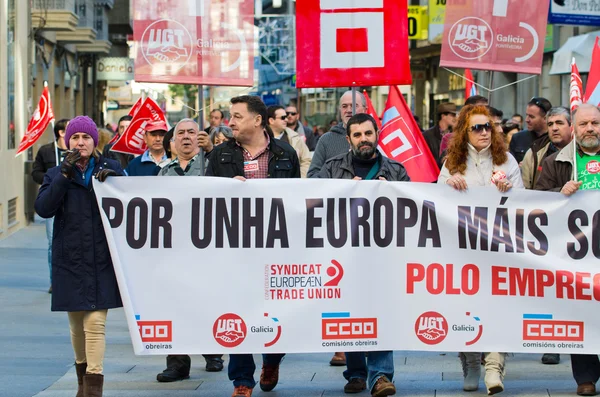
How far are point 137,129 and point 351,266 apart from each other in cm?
526

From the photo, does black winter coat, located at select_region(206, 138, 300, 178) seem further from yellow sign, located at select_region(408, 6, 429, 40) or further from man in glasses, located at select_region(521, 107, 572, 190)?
yellow sign, located at select_region(408, 6, 429, 40)

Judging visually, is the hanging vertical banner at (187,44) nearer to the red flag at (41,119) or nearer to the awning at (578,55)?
the red flag at (41,119)

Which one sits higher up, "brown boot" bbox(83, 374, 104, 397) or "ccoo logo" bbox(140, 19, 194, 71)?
"ccoo logo" bbox(140, 19, 194, 71)

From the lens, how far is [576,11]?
2033 centimetres

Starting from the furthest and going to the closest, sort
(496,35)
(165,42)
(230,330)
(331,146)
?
(496,35) → (331,146) → (165,42) → (230,330)

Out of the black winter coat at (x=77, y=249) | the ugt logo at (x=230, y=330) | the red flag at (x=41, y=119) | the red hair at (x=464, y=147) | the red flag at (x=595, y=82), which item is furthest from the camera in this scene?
the red flag at (x=41, y=119)

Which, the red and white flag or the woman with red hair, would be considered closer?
the woman with red hair

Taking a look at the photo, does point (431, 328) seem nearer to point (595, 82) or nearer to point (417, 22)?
point (595, 82)

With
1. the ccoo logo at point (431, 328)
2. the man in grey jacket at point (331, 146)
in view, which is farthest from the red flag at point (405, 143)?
the ccoo logo at point (431, 328)

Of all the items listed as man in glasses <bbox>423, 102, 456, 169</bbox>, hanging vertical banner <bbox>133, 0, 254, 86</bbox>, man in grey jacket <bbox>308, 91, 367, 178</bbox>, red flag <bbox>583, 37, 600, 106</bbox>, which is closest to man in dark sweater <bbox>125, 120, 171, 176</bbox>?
hanging vertical banner <bbox>133, 0, 254, 86</bbox>

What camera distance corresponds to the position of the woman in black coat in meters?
7.46

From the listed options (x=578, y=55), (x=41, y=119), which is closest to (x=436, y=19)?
(x=578, y=55)

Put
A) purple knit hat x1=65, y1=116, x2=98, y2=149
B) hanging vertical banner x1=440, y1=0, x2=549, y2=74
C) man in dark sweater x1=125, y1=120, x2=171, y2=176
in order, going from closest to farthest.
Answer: purple knit hat x1=65, y1=116, x2=98, y2=149
man in dark sweater x1=125, y1=120, x2=171, y2=176
hanging vertical banner x1=440, y1=0, x2=549, y2=74

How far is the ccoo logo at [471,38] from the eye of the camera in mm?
11516
